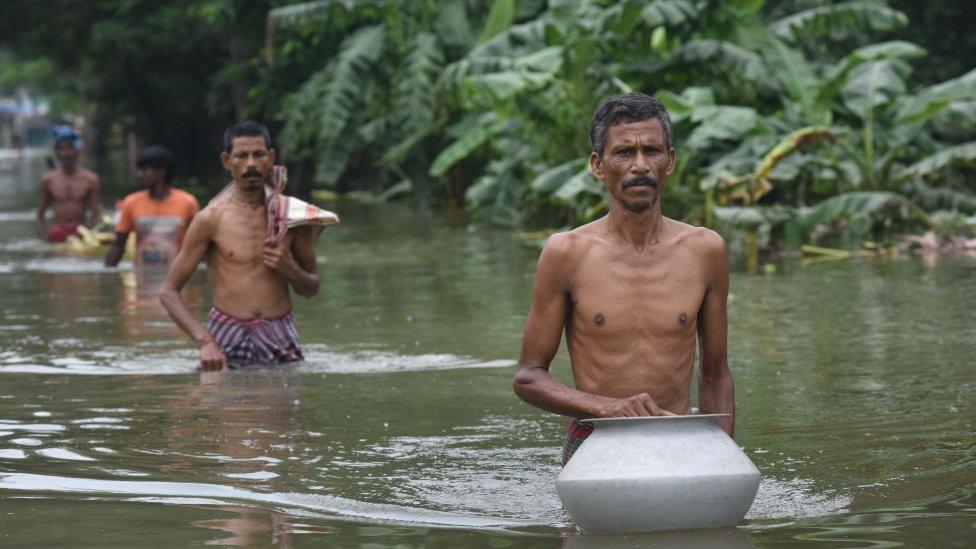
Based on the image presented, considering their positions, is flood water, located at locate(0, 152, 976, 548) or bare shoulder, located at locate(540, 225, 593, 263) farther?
flood water, located at locate(0, 152, 976, 548)

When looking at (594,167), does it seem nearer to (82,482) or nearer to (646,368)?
(646,368)

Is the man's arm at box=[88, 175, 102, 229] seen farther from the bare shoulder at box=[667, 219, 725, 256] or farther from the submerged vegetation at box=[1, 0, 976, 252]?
the bare shoulder at box=[667, 219, 725, 256]

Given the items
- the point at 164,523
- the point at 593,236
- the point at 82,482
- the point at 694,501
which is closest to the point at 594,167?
the point at 593,236

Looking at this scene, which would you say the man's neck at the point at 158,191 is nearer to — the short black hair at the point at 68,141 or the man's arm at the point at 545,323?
the short black hair at the point at 68,141

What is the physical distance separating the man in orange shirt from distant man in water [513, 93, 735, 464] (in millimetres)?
8940

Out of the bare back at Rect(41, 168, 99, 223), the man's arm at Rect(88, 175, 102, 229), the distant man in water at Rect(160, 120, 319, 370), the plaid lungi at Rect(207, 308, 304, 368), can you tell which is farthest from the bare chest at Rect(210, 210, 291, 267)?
the bare back at Rect(41, 168, 99, 223)

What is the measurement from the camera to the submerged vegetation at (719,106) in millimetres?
16719

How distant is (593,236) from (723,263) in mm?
421

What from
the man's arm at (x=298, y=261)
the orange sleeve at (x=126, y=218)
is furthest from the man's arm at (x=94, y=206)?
the man's arm at (x=298, y=261)

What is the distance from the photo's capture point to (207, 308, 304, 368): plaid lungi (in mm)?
9195

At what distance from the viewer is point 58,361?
10.4m

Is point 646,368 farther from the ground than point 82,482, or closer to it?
farther from the ground

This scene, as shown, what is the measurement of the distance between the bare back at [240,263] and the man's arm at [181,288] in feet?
0.18

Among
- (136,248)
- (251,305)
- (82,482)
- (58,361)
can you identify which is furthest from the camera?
(136,248)
